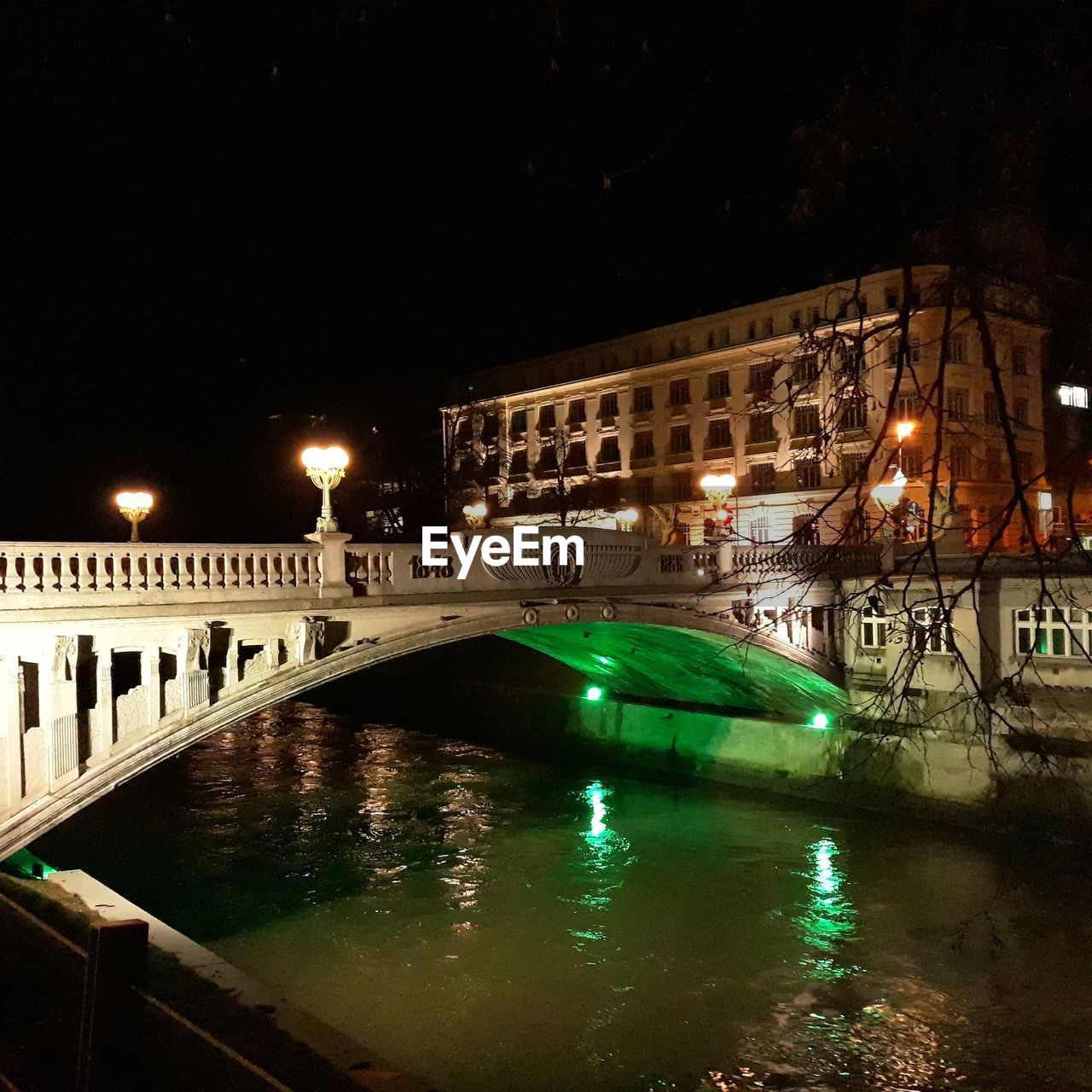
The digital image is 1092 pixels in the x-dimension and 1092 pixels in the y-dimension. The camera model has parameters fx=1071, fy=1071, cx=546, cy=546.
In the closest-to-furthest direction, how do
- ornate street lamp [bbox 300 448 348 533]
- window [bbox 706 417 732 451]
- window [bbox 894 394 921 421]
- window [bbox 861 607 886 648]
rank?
window [bbox 894 394 921 421] → ornate street lamp [bbox 300 448 348 533] → window [bbox 861 607 886 648] → window [bbox 706 417 732 451]

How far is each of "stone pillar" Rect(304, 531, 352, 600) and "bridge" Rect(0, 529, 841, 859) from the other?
0.05 ft

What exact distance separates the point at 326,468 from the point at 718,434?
27084 millimetres

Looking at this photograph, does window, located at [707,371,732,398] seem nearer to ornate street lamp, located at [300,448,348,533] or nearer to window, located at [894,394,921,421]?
window, located at [894,394,921,421]

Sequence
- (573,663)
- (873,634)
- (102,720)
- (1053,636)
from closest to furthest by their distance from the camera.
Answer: (102,720), (1053,636), (873,634), (573,663)

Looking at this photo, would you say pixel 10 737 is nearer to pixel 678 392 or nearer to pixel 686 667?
pixel 686 667

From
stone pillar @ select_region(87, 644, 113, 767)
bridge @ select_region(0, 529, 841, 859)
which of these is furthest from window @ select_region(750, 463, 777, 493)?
stone pillar @ select_region(87, 644, 113, 767)

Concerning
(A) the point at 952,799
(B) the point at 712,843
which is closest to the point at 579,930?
(B) the point at 712,843

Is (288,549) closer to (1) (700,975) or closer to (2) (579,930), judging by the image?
(2) (579,930)

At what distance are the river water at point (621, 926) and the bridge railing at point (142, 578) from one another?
424cm

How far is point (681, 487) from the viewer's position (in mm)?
39531

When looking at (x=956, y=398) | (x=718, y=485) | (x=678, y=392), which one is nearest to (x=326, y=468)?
(x=718, y=485)

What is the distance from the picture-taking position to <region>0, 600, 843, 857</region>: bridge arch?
11.3 meters

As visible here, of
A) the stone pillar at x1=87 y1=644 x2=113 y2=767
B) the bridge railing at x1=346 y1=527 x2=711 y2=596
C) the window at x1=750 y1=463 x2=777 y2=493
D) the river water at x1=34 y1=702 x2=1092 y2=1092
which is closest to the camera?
the river water at x1=34 y1=702 x2=1092 y2=1092

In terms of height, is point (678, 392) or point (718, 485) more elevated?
point (678, 392)
